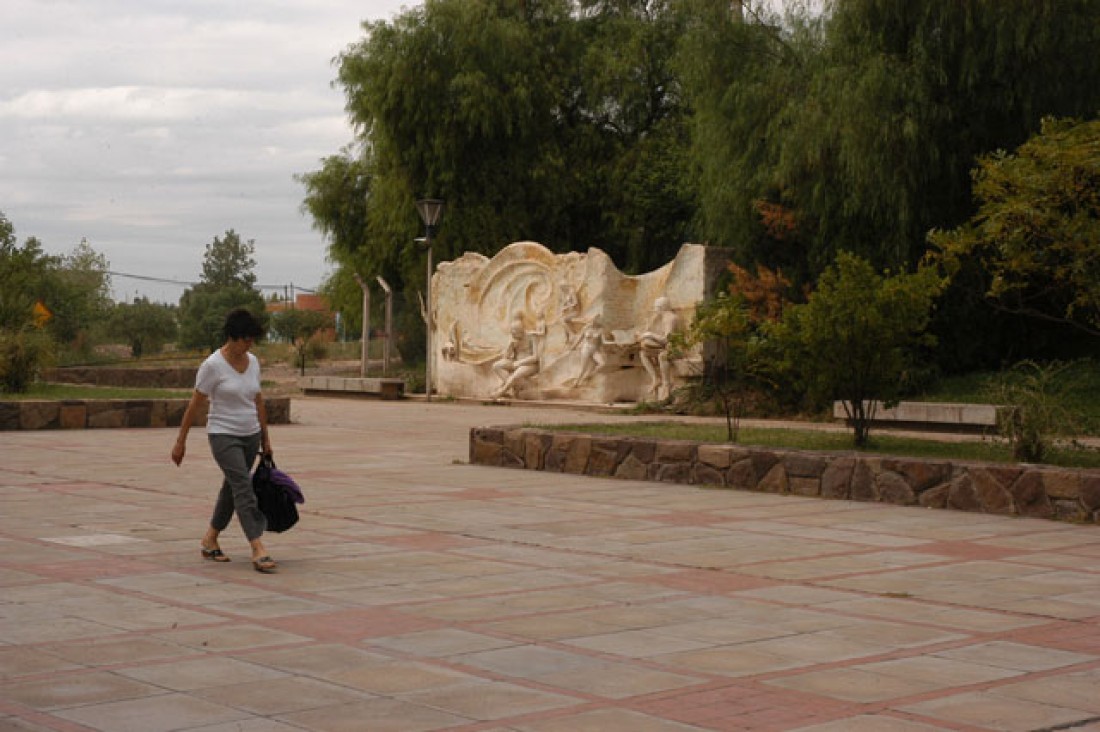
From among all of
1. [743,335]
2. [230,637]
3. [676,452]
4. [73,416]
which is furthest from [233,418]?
[743,335]

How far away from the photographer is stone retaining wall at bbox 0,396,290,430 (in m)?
23.6

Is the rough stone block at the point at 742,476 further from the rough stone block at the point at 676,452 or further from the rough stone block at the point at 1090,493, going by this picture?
the rough stone block at the point at 1090,493

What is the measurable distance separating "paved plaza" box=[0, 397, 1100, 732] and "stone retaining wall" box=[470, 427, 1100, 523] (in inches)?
12.1

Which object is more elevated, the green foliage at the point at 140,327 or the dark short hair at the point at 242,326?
the green foliage at the point at 140,327

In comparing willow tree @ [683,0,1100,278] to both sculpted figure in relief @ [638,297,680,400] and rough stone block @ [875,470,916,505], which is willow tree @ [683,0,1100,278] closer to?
sculpted figure in relief @ [638,297,680,400]

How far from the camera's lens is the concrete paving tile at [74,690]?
6.33 meters

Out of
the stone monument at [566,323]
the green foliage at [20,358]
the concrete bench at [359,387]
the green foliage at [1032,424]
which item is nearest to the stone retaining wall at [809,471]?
the green foliage at [1032,424]

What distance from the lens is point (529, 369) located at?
3173 cm

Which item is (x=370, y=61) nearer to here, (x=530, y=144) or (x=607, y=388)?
(x=530, y=144)

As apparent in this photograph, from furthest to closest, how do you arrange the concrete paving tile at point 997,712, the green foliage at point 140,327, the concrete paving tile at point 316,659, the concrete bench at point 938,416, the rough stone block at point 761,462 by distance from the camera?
the green foliage at point 140,327, the concrete bench at point 938,416, the rough stone block at point 761,462, the concrete paving tile at point 316,659, the concrete paving tile at point 997,712

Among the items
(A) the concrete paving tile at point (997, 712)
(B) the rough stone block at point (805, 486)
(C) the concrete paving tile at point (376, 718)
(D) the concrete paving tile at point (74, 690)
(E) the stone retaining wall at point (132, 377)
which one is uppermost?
(E) the stone retaining wall at point (132, 377)

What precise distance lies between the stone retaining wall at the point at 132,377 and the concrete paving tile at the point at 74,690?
36.1 m

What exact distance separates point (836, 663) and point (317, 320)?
48812 mm

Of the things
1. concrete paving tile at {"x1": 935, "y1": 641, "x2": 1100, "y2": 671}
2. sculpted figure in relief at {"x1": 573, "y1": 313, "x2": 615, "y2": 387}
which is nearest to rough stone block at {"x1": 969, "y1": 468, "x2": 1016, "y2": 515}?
concrete paving tile at {"x1": 935, "y1": 641, "x2": 1100, "y2": 671}
